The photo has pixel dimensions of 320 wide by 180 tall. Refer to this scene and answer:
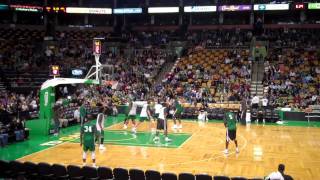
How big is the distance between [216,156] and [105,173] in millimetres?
6710

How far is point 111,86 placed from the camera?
3734cm

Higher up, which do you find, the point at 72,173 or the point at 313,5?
the point at 313,5

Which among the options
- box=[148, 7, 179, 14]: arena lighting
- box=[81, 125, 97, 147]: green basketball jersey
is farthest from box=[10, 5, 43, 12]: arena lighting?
box=[81, 125, 97, 147]: green basketball jersey

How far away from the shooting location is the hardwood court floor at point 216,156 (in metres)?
15.1

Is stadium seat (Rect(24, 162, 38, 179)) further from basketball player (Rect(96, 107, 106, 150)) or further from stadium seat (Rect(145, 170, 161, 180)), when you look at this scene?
basketball player (Rect(96, 107, 106, 150))

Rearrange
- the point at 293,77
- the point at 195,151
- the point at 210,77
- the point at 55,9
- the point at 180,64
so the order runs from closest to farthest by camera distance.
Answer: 1. the point at 195,151
2. the point at 293,77
3. the point at 210,77
4. the point at 180,64
5. the point at 55,9

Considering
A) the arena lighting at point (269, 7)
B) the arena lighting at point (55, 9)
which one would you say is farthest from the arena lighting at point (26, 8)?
the arena lighting at point (269, 7)

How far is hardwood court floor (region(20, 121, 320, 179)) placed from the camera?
49.7 ft

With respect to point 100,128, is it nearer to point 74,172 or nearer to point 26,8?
point 74,172

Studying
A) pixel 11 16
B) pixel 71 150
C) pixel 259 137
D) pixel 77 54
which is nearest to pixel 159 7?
pixel 77 54

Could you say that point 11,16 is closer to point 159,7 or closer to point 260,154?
point 159,7

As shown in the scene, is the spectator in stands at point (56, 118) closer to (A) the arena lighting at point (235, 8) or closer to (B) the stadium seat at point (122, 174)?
(B) the stadium seat at point (122, 174)

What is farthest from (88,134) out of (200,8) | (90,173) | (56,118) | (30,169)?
(200,8)

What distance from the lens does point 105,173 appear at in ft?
39.5
